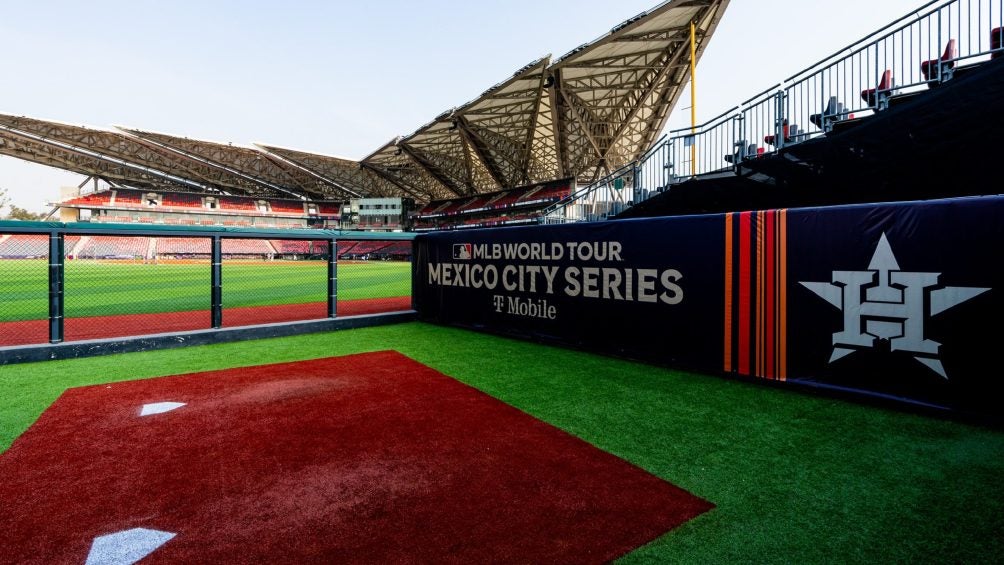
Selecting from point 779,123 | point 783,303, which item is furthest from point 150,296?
point 779,123

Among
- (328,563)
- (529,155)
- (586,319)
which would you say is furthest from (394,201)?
(328,563)

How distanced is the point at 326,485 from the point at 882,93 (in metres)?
9.24

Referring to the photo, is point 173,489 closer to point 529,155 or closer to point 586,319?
point 586,319

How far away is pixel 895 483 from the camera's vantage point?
10.2ft

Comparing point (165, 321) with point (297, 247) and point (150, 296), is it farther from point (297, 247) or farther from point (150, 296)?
point (297, 247)

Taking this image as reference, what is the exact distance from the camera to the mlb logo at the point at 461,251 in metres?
9.68

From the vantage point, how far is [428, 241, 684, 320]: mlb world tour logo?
6.66 meters

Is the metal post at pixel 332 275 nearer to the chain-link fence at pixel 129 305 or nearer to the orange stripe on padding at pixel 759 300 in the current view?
the chain-link fence at pixel 129 305

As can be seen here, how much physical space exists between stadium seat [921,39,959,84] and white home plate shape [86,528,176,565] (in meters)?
9.59

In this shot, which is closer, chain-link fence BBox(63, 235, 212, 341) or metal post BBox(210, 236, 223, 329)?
metal post BBox(210, 236, 223, 329)

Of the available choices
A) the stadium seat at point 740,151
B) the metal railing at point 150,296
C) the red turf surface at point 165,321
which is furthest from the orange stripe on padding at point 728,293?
the red turf surface at point 165,321

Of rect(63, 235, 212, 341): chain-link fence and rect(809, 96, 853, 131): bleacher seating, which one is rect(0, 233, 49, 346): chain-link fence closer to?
rect(63, 235, 212, 341): chain-link fence

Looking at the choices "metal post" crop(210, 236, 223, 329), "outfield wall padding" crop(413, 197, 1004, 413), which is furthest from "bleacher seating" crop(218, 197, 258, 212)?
"outfield wall padding" crop(413, 197, 1004, 413)

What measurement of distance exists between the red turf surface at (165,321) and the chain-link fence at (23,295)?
0.02m
